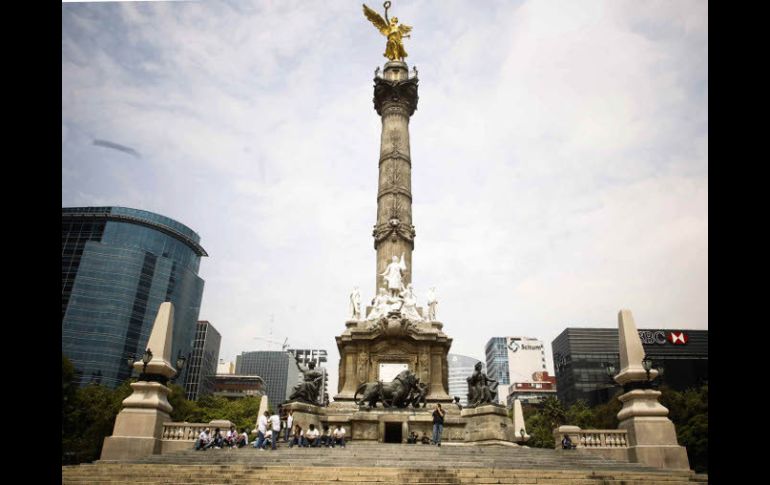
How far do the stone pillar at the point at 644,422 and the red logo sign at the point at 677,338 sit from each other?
214 ft

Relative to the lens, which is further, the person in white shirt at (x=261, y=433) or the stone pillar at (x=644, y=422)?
the person in white shirt at (x=261, y=433)

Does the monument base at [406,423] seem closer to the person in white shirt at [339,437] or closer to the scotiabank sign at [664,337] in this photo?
the person in white shirt at [339,437]

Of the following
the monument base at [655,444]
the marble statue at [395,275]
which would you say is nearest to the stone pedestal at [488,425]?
the monument base at [655,444]

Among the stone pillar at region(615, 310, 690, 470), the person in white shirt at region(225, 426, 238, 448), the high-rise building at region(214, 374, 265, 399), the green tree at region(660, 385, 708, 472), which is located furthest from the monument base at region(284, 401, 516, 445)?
the high-rise building at region(214, 374, 265, 399)

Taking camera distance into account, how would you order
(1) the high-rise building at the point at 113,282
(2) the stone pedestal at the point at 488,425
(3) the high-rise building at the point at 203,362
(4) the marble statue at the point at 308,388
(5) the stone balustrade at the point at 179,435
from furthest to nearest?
(3) the high-rise building at the point at 203,362, (1) the high-rise building at the point at 113,282, (4) the marble statue at the point at 308,388, (2) the stone pedestal at the point at 488,425, (5) the stone balustrade at the point at 179,435

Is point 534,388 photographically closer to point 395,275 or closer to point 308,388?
point 395,275

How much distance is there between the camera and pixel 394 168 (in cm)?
2995

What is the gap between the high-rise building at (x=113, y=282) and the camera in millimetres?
73188
